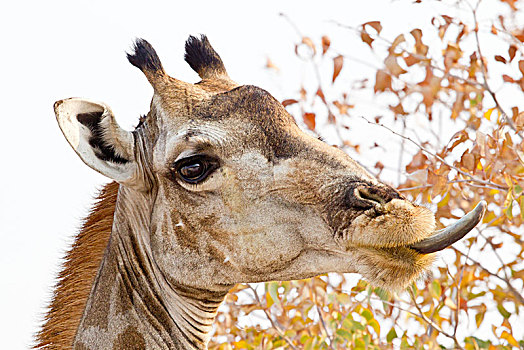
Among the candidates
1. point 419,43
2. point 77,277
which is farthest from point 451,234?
point 419,43

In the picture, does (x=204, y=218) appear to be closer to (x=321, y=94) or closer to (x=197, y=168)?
(x=197, y=168)

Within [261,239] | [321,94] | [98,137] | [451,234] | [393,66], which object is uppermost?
[393,66]

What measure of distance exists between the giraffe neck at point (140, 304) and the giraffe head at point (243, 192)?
4.4 inches

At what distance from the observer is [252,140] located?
13.0 ft

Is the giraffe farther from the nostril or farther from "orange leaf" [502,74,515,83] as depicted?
"orange leaf" [502,74,515,83]

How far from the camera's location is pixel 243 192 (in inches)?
155

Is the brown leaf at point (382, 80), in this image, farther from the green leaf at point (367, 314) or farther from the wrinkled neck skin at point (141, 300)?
the wrinkled neck skin at point (141, 300)

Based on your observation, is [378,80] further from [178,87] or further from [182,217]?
[182,217]

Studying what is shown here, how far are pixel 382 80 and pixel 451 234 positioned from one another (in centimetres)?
257

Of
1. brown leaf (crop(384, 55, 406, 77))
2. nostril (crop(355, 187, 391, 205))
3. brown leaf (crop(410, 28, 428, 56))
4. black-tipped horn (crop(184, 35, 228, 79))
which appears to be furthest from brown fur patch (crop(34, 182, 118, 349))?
brown leaf (crop(410, 28, 428, 56))

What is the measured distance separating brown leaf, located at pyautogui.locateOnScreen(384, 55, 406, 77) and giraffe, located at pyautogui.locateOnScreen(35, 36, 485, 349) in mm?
1554

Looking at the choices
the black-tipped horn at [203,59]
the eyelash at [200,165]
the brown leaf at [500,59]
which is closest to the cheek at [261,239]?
the eyelash at [200,165]

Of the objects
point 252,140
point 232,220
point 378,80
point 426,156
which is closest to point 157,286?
point 232,220

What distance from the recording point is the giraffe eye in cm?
399
